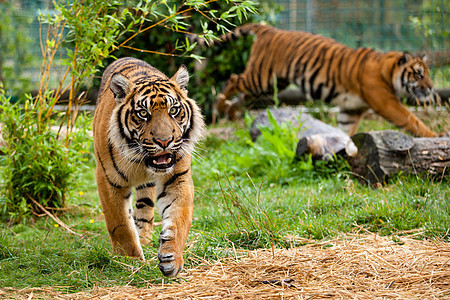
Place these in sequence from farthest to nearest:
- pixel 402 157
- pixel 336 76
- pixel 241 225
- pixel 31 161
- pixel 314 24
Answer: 1. pixel 314 24
2. pixel 336 76
3. pixel 402 157
4. pixel 31 161
5. pixel 241 225

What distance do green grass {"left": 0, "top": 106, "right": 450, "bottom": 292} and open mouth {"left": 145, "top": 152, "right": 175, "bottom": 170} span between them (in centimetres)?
45

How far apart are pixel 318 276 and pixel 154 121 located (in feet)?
4.39

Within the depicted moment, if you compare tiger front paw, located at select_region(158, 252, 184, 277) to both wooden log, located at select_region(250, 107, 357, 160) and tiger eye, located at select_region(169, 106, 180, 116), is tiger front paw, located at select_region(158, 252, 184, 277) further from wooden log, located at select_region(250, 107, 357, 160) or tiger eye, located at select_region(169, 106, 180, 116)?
wooden log, located at select_region(250, 107, 357, 160)

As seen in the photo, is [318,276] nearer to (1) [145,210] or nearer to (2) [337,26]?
(1) [145,210]

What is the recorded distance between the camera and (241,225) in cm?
368

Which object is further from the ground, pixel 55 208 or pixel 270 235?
pixel 270 235

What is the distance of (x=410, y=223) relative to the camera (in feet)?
12.7

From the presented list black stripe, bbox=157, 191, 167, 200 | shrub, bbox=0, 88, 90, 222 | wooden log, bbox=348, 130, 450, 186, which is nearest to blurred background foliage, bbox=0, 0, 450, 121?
wooden log, bbox=348, 130, 450, 186

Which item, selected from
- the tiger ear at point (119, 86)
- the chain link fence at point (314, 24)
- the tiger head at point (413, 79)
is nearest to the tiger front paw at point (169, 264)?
the tiger ear at point (119, 86)

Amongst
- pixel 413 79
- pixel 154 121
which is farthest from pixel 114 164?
pixel 413 79

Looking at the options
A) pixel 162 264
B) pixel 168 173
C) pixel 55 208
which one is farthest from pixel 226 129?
pixel 162 264

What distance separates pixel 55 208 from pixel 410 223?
10.2 ft

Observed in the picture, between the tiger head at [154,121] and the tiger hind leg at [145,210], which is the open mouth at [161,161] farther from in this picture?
the tiger hind leg at [145,210]

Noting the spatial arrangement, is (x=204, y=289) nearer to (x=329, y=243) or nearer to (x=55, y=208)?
(x=329, y=243)
